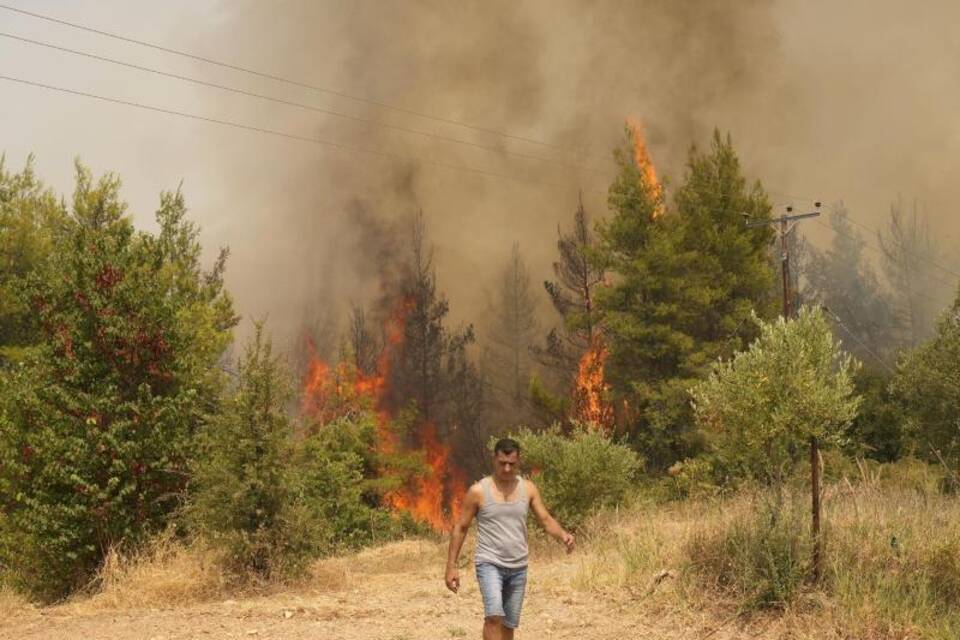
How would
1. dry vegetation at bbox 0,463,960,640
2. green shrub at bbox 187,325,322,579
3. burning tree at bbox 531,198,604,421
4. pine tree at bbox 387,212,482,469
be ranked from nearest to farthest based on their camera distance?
dry vegetation at bbox 0,463,960,640
green shrub at bbox 187,325,322,579
burning tree at bbox 531,198,604,421
pine tree at bbox 387,212,482,469

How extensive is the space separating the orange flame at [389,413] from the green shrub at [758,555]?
23.8 m

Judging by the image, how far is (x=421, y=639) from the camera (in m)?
10.1

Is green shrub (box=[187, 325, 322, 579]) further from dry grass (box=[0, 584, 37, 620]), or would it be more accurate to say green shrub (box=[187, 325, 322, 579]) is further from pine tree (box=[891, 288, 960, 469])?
pine tree (box=[891, 288, 960, 469])

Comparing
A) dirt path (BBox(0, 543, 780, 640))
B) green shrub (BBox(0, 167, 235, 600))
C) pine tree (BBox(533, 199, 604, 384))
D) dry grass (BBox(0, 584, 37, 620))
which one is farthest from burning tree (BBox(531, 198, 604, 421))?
dry grass (BBox(0, 584, 37, 620))

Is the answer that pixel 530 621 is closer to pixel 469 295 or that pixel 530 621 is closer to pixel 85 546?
pixel 85 546

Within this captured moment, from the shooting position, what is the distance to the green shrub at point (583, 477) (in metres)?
18.5

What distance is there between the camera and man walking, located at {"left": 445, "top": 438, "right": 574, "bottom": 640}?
23.4ft

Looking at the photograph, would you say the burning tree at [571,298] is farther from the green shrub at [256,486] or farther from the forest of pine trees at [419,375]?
the green shrub at [256,486]

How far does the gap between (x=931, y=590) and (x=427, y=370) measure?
46.3m

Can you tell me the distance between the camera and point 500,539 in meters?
7.17

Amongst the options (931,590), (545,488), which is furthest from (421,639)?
(545,488)

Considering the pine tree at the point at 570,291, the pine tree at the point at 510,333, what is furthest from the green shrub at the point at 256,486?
the pine tree at the point at 510,333

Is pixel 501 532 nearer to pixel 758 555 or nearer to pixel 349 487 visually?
pixel 758 555

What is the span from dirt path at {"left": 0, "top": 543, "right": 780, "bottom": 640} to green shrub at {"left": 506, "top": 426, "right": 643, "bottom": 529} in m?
4.70
